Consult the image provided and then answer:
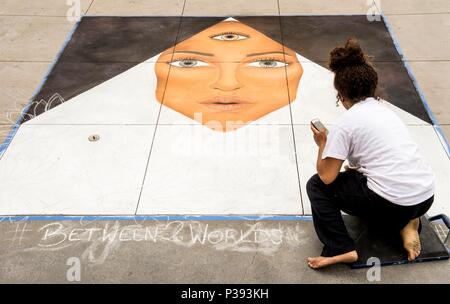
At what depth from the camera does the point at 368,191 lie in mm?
3098

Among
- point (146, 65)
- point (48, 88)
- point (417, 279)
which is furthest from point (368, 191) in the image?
point (48, 88)

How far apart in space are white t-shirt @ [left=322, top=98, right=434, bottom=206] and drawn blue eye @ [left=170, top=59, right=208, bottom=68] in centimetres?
307

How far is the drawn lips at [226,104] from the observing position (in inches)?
199

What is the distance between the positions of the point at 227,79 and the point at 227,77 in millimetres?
39

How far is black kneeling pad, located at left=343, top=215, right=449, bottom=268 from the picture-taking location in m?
3.39

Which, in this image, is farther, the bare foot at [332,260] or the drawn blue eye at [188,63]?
the drawn blue eye at [188,63]

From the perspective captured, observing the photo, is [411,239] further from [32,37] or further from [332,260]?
[32,37]

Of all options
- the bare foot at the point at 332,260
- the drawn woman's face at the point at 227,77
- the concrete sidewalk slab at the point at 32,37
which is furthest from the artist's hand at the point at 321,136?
the concrete sidewalk slab at the point at 32,37

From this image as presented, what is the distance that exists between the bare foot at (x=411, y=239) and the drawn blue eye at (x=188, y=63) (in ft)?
10.8

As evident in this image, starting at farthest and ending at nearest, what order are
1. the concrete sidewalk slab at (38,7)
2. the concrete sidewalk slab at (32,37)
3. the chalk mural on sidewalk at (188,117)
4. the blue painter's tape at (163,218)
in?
1. the concrete sidewalk slab at (38,7)
2. the concrete sidewalk slab at (32,37)
3. the chalk mural on sidewalk at (188,117)
4. the blue painter's tape at (163,218)

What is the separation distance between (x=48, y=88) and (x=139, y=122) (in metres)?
1.40

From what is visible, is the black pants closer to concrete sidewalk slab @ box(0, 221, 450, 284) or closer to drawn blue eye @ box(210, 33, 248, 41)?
concrete sidewalk slab @ box(0, 221, 450, 284)

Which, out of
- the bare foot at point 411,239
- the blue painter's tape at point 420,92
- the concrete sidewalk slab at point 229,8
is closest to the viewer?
the bare foot at point 411,239

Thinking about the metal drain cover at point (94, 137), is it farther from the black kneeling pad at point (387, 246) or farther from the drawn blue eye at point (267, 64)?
the black kneeling pad at point (387, 246)
